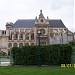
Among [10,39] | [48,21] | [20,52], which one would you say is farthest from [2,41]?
[20,52]

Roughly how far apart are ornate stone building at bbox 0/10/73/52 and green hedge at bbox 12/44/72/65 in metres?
73.9

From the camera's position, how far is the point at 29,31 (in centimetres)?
10712

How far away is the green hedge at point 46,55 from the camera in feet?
91.4

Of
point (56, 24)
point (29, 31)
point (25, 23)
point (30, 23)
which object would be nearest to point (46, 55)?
point (25, 23)

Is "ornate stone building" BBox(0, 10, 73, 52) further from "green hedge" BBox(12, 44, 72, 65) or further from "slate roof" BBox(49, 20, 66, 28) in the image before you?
"green hedge" BBox(12, 44, 72, 65)

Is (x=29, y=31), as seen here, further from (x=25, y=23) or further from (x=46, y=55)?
(x=46, y=55)

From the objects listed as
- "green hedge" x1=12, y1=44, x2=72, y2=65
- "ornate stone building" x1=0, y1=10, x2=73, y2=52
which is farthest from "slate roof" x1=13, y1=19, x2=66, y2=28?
"green hedge" x1=12, y1=44, x2=72, y2=65

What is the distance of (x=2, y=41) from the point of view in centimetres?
10694

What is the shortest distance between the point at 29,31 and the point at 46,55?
3116 inches

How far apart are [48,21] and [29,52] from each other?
76400 millimetres

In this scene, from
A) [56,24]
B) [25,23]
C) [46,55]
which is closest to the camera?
[46,55]

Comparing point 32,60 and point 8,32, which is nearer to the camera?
point 32,60

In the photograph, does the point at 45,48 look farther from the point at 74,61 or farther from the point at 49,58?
the point at 74,61

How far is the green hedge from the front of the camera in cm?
2786
